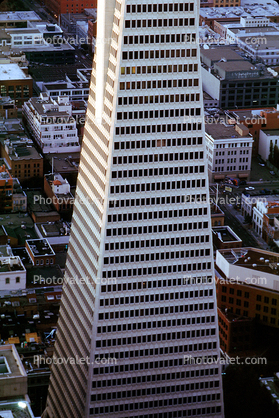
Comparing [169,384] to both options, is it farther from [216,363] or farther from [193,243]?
[193,243]

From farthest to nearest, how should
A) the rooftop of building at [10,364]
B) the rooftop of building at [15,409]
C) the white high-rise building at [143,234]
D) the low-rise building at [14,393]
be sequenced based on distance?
the white high-rise building at [143,234], the rooftop of building at [10,364], the low-rise building at [14,393], the rooftop of building at [15,409]

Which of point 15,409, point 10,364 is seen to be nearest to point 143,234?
point 10,364

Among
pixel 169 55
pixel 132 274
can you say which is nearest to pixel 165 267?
pixel 132 274

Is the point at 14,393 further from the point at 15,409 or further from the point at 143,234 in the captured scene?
the point at 143,234

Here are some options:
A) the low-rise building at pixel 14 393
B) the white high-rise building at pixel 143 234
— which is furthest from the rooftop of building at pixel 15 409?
the white high-rise building at pixel 143 234

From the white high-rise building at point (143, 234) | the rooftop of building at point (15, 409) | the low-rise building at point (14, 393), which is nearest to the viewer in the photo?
the rooftop of building at point (15, 409)

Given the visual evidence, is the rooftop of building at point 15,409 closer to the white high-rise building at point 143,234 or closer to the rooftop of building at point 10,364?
the rooftop of building at point 10,364

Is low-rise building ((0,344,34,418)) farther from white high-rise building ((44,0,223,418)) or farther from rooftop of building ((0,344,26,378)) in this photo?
white high-rise building ((44,0,223,418))

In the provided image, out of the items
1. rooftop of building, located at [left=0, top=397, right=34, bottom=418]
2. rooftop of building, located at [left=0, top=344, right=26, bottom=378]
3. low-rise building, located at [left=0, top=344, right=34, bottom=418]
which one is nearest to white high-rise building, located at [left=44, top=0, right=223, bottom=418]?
rooftop of building, located at [left=0, top=344, right=26, bottom=378]
